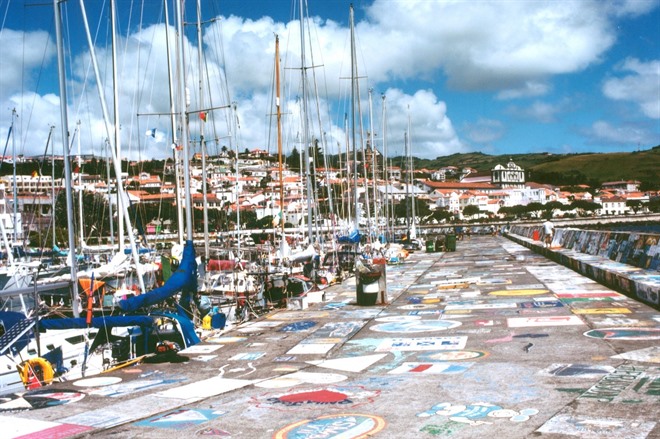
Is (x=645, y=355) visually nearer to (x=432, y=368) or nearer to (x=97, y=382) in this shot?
(x=432, y=368)

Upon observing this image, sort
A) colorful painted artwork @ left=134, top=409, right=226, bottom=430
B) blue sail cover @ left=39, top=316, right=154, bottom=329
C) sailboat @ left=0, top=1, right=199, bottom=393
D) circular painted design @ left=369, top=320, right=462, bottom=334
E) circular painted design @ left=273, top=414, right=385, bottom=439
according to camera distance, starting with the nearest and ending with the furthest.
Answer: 1. circular painted design @ left=273, top=414, right=385, bottom=439
2. colorful painted artwork @ left=134, top=409, right=226, bottom=430
3. sailboat @ left=0, top=1, right=199, bottom=393
4. blue sail cover @ left=39, top=316, right=154, bottom=329
5. circular painted design @ left=369, top=320, right=462, bottom=334

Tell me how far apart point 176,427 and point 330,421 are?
6.83ft

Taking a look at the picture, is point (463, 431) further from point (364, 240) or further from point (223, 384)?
point (364, 240)

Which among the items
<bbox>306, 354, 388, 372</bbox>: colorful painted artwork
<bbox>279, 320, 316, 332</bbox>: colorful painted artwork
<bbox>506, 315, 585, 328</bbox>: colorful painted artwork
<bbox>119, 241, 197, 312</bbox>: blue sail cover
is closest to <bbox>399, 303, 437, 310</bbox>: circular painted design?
<bbox>279, 320, 316, 332</bbox>: colorful painted artwork

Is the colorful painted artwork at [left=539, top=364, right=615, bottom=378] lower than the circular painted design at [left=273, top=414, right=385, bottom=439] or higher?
lower

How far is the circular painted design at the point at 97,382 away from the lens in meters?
11.9

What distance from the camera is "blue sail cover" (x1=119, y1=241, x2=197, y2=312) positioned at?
673 inches

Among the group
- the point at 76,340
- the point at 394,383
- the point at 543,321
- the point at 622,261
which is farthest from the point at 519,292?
the point at 76,340

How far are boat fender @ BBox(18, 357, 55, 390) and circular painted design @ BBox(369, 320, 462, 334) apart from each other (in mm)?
8208

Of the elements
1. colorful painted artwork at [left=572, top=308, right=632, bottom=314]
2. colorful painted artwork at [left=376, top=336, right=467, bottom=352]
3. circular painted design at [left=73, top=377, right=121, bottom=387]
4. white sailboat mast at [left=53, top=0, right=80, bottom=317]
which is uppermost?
white sailboat mast at [left=53, top=0, right=80, bottom=317]

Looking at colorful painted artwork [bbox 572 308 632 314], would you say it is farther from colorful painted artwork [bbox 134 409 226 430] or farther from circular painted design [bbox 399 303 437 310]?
colorful painted artwork [bbox 134 409 226 430]

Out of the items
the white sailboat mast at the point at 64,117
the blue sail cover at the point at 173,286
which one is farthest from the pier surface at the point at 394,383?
the white sailboat mast at the point at 64,117

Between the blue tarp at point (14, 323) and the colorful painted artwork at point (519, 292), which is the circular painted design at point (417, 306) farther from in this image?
the blue tarp at point (14, 323)

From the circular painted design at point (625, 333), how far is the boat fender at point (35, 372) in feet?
38.4
